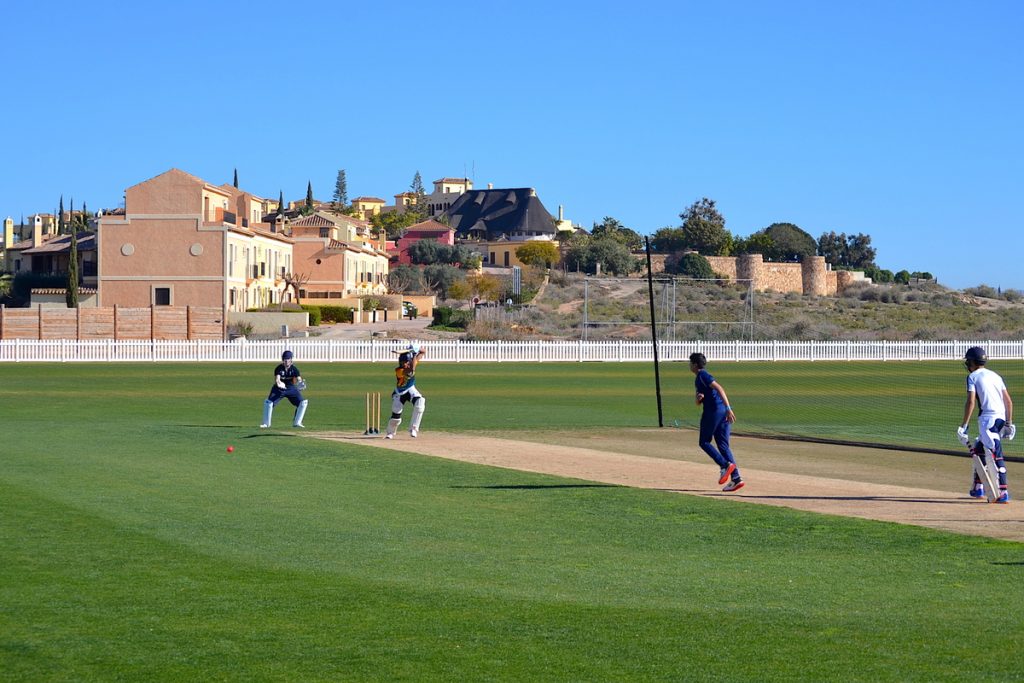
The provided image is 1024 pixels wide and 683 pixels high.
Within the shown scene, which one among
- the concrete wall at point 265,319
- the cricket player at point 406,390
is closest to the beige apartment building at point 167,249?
the concrete wall at point 265,319

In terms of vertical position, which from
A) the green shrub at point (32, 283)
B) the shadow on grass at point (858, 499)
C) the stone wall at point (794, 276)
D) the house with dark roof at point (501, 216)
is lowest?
the shadow on grass at point (858, 499)

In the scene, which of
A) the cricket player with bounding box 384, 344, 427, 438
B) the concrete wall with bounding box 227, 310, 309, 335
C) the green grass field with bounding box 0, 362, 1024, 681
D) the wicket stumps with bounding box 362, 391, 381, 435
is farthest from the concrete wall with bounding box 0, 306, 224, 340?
the green grass field with bounding box 0, 362, 1024, 681

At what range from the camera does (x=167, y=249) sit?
76688 millimetres

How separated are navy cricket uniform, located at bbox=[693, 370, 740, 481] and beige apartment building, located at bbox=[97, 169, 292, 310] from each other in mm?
63668

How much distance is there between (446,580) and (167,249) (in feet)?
230

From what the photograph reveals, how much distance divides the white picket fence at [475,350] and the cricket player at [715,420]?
42838 mm

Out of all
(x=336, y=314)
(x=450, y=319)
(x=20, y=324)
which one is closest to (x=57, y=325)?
(x=20, y=324)

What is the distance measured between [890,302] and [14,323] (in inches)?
2958

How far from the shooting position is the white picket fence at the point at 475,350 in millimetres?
57184

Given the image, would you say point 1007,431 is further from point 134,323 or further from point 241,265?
point 241,265

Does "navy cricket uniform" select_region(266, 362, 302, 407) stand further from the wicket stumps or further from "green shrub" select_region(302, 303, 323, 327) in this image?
"green shrub" select_region(302, 303, 323, 327)

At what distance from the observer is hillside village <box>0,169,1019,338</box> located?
3014 inches

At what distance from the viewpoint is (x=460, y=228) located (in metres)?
177

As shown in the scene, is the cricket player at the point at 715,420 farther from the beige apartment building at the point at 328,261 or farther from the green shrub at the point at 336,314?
the beige apartment building at the point at 328,261
